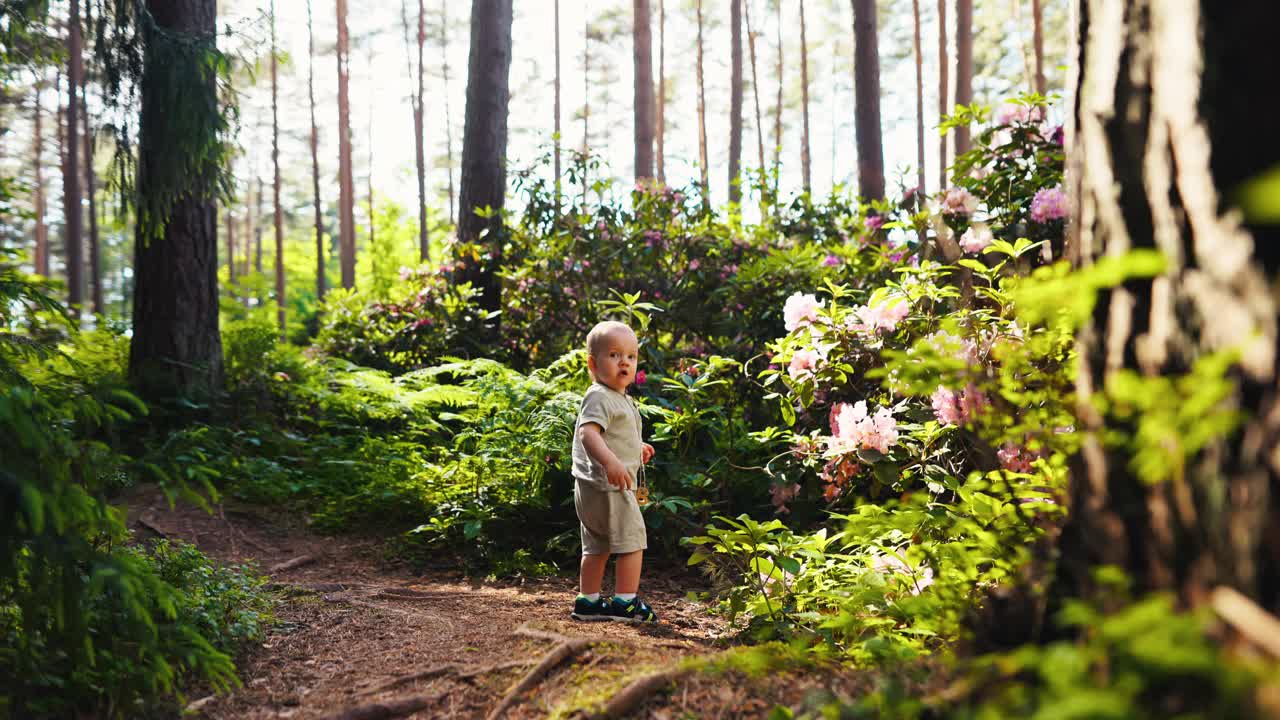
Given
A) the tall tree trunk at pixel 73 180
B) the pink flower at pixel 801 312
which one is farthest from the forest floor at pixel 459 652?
the tall tree trunk at pixel 73 180

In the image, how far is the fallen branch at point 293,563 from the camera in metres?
4.39

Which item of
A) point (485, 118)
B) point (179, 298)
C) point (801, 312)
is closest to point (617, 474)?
point (801, 312)

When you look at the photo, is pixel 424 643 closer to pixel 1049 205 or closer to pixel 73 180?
pixel 1049 205

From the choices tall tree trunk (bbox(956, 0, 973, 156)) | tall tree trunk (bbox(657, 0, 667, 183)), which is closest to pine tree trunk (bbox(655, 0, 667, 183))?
tall tree trunk (bbox(657, 0, 667, 183))

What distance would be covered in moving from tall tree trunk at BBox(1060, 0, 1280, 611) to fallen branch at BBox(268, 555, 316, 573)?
4038mm

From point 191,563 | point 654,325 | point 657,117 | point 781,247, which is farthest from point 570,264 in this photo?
point 657,117

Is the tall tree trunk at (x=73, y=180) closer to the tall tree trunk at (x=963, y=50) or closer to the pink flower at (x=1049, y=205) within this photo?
the tall tree trunk at (x=963, y=50)

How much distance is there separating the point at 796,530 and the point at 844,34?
30.9 m

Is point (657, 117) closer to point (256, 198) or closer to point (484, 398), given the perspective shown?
point (484, 398)

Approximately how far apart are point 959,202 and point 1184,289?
134 inches

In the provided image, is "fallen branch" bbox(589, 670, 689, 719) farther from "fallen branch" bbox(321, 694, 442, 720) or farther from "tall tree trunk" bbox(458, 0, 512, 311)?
"tall tree trunk" bbox(458, 0, 512, 311)

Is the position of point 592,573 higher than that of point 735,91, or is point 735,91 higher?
point 735,91

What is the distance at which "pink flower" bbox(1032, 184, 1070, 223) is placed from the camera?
3.71 metres

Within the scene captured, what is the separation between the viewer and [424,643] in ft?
10.2
